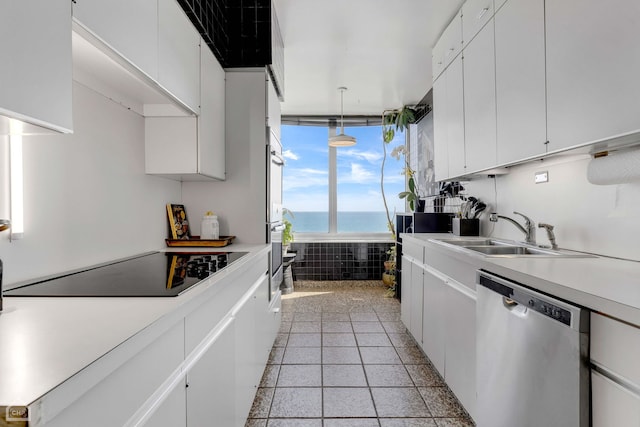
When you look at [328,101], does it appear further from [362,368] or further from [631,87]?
[631,87]

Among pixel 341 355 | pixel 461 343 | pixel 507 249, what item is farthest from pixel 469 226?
pixel 341 355

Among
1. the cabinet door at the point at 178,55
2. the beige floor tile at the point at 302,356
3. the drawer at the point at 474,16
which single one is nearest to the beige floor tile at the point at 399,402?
the beige floor tile at the point at 302,356

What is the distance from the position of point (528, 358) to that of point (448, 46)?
2.49m

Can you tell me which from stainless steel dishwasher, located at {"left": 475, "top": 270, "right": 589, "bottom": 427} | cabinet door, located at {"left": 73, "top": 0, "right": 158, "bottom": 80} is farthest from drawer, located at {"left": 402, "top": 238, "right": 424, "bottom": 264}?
cabinet door, located at {"left": 73, "top": 0, "right": 158, "bottom": 80}

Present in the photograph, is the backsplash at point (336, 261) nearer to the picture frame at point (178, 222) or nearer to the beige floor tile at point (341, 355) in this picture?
the beige floor tile at point (341, 355)

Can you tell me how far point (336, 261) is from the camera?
5.33 m

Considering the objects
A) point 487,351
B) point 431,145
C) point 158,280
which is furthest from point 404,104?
point 158,280

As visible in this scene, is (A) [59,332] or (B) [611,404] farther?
(B) [611,404]

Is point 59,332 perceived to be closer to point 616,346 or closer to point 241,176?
point 616,346

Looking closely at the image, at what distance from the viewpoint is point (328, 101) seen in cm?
475

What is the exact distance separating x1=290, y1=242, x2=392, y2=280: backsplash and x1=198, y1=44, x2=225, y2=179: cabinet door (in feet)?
10.0

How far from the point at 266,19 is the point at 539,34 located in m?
1.82

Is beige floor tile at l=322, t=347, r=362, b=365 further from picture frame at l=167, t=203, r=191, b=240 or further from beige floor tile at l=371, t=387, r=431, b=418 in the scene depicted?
picture frame at l=167, t=203, r=191, b=240

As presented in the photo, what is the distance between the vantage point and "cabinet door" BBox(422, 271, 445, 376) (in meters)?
2.19
